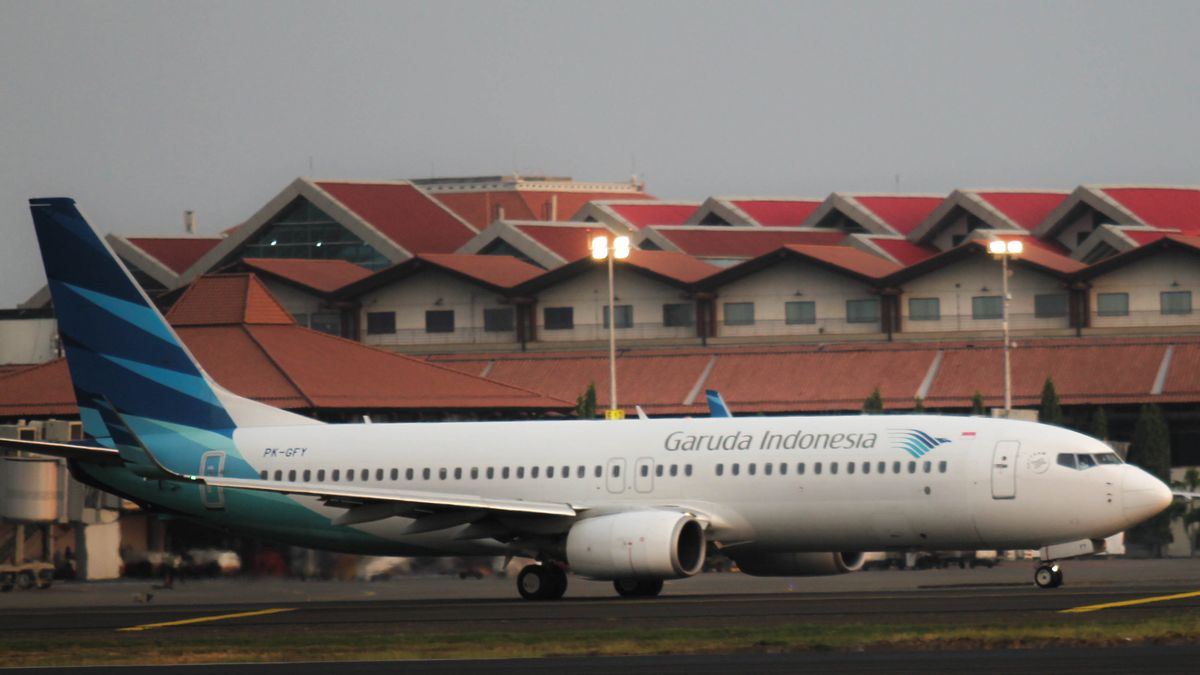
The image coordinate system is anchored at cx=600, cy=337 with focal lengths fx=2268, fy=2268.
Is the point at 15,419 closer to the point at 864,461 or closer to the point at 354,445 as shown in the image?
the point at 354,445

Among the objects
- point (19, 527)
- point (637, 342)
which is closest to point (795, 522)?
point (19, 527)

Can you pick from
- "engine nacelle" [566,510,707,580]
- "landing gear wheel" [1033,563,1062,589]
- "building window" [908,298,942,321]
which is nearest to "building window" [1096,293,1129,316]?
"building window" [908,298,942,321]

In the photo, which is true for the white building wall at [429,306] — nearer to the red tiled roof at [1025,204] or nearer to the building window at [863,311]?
the building window at [863,311]

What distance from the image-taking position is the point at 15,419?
223 feet

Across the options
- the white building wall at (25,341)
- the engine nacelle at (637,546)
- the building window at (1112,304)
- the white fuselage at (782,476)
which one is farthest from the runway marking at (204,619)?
the building window at (1112,304)

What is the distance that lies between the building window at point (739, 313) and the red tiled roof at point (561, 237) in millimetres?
19136

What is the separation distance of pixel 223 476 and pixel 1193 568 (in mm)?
22286

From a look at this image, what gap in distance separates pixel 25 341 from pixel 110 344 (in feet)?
122

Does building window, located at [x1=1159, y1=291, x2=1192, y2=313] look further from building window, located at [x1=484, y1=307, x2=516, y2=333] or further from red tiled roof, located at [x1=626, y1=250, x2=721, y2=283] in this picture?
building window, located at [x1=484, y1=307, x2=516, y2=333]

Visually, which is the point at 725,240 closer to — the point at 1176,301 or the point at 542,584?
the point at 1176,301

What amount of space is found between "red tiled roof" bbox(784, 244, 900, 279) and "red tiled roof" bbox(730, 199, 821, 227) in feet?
97.8

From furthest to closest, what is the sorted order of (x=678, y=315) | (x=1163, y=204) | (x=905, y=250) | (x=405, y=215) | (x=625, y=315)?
(x=405, y=215)
(x=905, y=250)
(x=1163, y=204)
(x=625, y=315)
(x=678, y=315)

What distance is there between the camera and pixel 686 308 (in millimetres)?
110750

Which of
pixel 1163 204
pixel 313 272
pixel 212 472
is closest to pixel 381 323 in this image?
pixel 313 272
